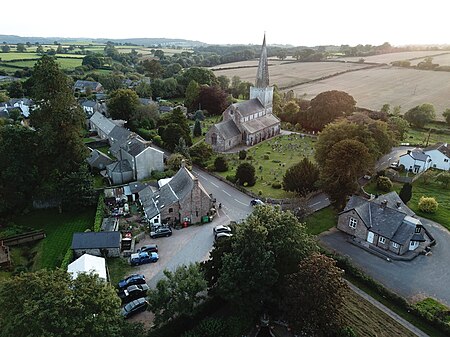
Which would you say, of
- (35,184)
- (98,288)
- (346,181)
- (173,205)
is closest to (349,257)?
(346,181)

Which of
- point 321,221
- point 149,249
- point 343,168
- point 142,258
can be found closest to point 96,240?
point 142,258

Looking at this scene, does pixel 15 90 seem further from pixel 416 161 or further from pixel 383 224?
pixel 416 161

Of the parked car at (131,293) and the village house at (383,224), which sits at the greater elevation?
the village house at (383,224)

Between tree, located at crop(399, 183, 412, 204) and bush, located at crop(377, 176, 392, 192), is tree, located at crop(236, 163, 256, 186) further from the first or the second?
tree, located at crop(399, 183, 412, 204)

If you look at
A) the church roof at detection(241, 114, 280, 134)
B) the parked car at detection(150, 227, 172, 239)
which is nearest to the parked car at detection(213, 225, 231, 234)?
the parked car at detection(150, 227, 172, 239)

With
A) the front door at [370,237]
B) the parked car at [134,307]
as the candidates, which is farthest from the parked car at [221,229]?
the front door at [370,237]

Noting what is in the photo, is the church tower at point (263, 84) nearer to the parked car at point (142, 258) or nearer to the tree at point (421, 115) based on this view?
the tree at point (421, 115)
